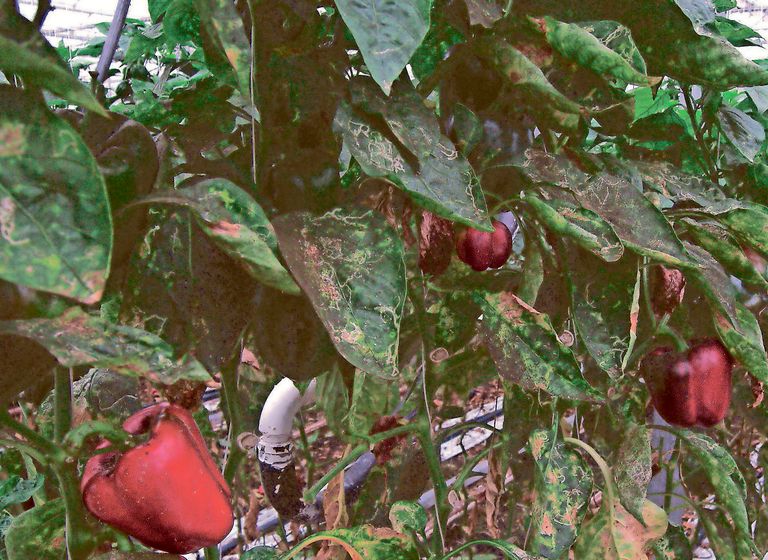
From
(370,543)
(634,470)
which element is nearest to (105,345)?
(370,543)

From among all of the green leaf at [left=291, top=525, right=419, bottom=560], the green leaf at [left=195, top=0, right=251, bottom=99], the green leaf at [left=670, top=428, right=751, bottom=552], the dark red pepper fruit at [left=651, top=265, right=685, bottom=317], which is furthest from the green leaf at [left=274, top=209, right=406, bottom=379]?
the green leaf at [left=670, top=428, right=751, bottom=552]

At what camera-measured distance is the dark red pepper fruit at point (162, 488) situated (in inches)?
16.9

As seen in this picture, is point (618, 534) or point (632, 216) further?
point (618, 534)

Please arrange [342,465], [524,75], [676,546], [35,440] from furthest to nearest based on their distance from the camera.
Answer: [676,546] < [342,465] < [524,75] < [35,440]

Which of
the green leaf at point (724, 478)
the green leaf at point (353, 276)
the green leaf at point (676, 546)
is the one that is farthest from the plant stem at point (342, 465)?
the green leaf at point (676, 546)

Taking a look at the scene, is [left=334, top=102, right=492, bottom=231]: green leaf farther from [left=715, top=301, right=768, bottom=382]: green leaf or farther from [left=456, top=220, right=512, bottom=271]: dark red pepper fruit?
[left=715, top=301, right=768, bottom=382]: green leaf

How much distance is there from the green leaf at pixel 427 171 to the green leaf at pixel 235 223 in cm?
8

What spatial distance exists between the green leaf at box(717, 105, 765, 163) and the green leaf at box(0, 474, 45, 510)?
0.85 meters

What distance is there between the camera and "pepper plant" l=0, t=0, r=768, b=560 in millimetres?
355

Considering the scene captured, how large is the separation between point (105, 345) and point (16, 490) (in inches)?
8.3

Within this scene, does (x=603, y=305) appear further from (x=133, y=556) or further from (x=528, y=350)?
(x=133, y=556)

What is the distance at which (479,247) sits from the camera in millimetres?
599

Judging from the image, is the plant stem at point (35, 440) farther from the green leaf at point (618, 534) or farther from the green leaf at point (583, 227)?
the green leaf at point (618, 534)

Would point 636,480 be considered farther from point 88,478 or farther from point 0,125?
point 0,125
